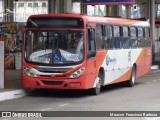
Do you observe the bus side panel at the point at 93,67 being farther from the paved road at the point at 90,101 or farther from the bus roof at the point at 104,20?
the bus roof at the point at 104,20

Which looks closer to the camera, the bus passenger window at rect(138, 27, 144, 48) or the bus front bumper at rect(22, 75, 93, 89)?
the bus front bumper at rect(22, 75, 93, 89)

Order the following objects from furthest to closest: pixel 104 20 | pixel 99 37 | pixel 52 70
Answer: pixel 104 20 < pixel 99 37 < pixel 52 70

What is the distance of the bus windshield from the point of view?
689 inches

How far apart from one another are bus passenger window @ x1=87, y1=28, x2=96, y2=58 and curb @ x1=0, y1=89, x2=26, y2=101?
277cm

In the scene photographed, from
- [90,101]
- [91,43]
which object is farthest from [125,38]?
[90,101]

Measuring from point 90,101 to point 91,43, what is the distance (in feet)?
7.68

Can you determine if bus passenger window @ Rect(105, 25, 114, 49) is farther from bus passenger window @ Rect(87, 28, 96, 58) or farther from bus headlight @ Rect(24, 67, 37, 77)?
bus headlight @ Rect(24, 67, 37, 77)

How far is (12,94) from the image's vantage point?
700 inches

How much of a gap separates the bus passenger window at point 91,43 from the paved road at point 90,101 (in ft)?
4.91

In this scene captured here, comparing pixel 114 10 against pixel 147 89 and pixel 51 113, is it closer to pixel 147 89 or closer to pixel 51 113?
pixel 147 89

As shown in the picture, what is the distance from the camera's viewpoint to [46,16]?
1792 cm

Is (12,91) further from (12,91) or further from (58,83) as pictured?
(58,83)

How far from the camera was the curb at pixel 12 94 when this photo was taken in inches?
679

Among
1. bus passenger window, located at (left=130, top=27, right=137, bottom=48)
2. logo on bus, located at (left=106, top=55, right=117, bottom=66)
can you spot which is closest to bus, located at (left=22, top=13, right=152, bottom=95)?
logo on bus, located at (left=106, top=55, right=117, bottom=66)
